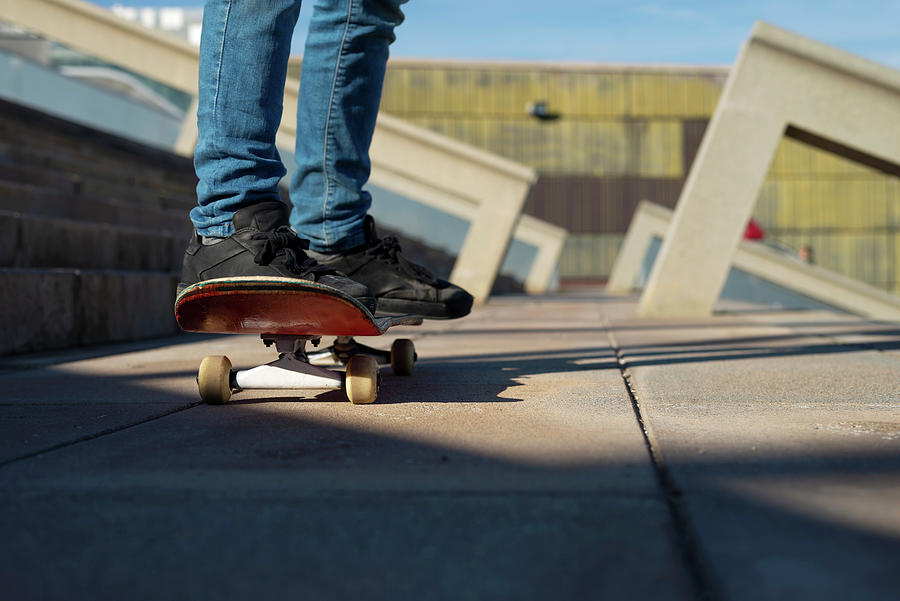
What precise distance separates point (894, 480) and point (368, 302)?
1.05m

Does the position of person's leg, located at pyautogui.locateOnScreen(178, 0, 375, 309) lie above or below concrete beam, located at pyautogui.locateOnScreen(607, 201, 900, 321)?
above

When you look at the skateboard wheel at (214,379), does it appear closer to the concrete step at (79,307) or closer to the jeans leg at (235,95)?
the jeans leg at (235,95)

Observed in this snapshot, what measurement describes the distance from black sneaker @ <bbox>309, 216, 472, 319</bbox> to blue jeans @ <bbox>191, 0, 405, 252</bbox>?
44 millimetres

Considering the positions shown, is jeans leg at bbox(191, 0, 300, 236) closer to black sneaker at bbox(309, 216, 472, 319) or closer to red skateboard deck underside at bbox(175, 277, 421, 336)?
red skateboard deck underside at bbox(175, 277, 421, 336)

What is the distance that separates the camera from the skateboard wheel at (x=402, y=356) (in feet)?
7.61

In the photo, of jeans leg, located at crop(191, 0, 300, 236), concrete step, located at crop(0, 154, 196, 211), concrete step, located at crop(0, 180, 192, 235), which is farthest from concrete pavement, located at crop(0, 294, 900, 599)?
concrete step, located at crop(0, 154, 196, 211)

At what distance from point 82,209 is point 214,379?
335 cm

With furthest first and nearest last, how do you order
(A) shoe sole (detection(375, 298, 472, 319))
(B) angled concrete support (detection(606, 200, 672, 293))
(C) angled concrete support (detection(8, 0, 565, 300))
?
(B) angled concrete support (detection(606, 200, 672, 293)), (C) angled concrete support (detection(8, 0, 565, 300)), (A) shoe sole (detection(375, 298, 472, 319))

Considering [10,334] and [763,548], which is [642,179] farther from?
[763,548]

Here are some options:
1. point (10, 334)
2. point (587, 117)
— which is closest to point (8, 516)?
point (10, 334)

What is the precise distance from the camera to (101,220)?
15.9ft

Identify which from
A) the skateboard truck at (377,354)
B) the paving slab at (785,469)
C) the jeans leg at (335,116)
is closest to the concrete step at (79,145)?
the skateboard truck at (377,354)

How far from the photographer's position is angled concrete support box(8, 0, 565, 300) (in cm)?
902

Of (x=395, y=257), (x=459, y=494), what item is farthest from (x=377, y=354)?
(x=459, y=494)
